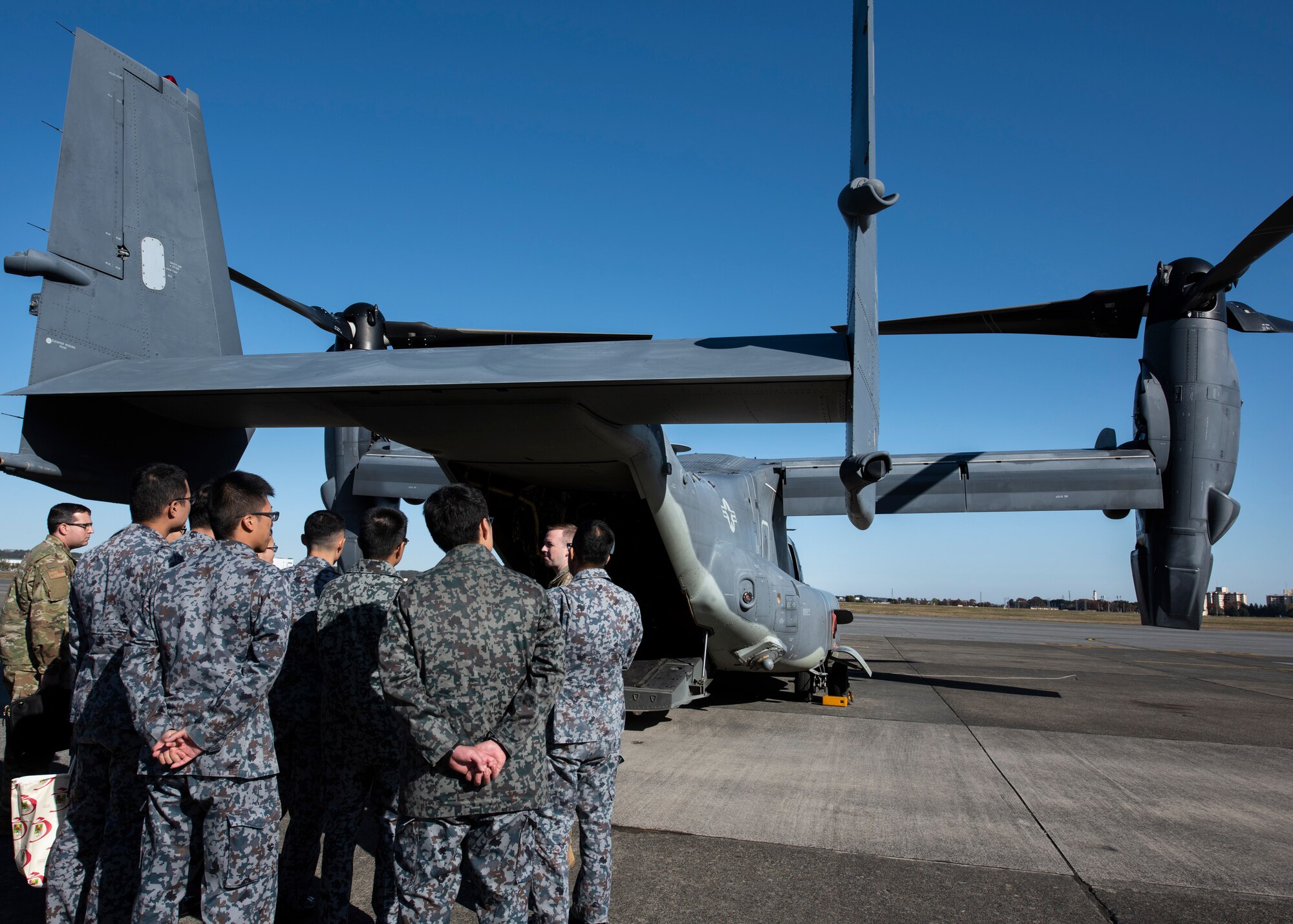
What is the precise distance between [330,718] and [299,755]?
1.06 feet

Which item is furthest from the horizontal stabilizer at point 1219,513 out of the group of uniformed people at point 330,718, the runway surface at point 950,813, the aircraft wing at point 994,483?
the group of uniformed people at point 330,718

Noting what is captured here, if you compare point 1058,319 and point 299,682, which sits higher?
point 1058,319

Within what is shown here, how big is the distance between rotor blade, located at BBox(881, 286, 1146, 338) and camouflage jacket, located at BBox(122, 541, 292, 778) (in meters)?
10.7

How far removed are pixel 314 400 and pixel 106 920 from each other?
2394 millimetres

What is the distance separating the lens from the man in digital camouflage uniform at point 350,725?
122 inches

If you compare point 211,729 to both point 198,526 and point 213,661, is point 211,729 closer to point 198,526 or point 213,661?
point 213,661

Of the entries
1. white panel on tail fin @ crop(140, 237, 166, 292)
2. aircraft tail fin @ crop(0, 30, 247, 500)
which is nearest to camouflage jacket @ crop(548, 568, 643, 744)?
aircraft tail fin @ crop(0, 30, 247, 500)

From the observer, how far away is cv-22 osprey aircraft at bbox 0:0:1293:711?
12.5 feet

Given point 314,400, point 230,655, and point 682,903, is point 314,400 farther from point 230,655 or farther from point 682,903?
point 682,903

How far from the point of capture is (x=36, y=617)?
175 inches

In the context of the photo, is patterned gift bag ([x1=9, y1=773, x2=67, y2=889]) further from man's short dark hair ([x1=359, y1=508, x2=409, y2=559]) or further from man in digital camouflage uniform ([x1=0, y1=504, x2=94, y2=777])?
man's short dark hair ([x1=359, y1=508, x2=409, y2=559])

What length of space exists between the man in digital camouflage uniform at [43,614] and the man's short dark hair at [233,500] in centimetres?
199

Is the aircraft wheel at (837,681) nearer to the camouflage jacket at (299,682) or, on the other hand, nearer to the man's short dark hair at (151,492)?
the camouflage jacket at (299,682)

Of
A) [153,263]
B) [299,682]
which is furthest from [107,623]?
[153,263]
